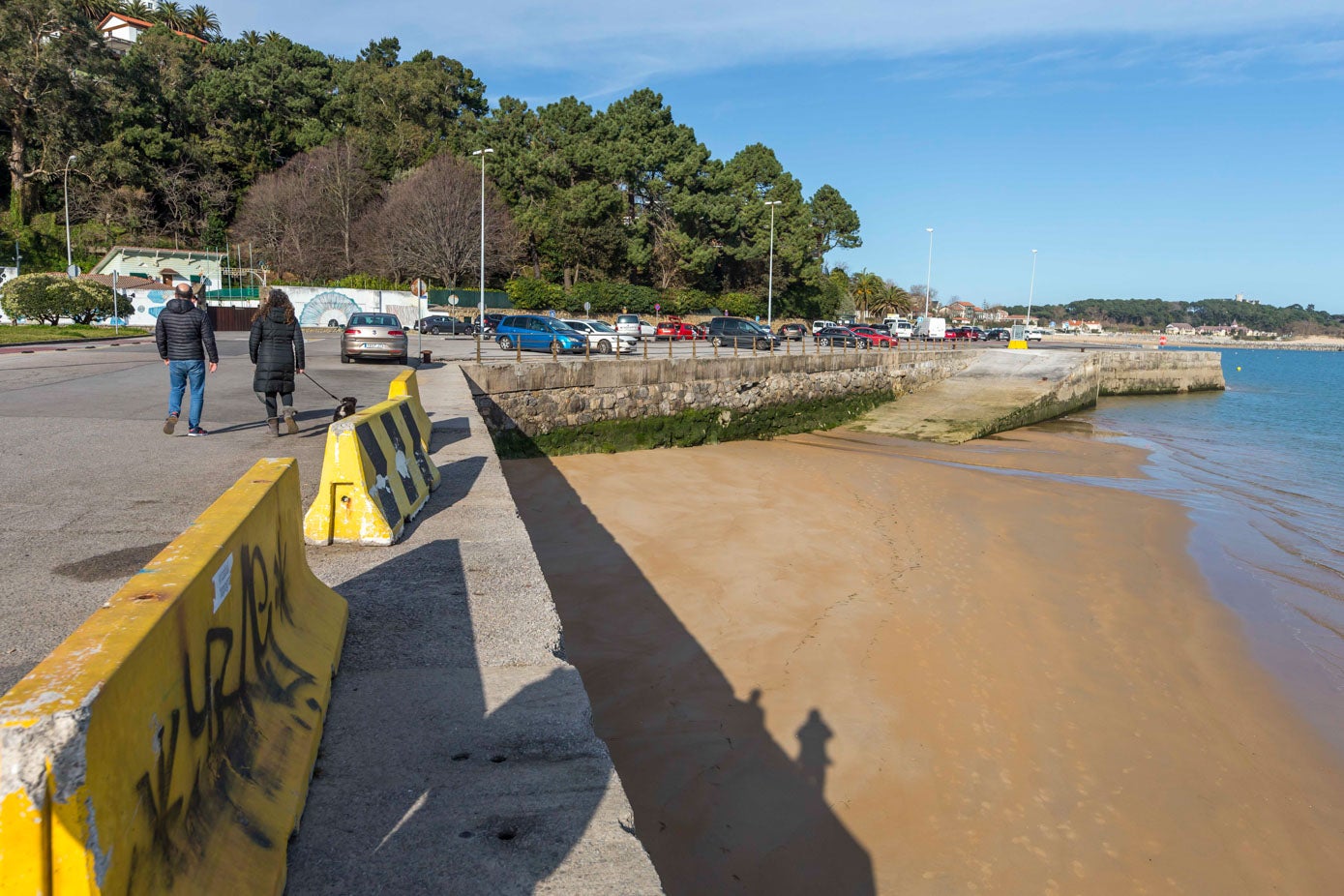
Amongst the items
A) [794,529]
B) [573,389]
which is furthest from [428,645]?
[573,389]

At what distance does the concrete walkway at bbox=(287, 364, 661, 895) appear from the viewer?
2.64m

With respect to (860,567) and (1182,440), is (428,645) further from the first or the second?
(1182,440)

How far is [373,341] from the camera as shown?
20.8 meters

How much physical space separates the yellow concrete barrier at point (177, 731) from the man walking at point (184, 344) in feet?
21.6

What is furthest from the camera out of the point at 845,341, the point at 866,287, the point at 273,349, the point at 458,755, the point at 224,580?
the point at 866,287

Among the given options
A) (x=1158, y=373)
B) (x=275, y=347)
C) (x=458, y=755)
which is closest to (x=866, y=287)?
(x=1158, y=373)

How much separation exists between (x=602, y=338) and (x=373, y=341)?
14964 millimetres

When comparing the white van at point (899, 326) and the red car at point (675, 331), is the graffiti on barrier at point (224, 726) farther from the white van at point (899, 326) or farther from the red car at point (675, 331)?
the white van at point (899, 326)

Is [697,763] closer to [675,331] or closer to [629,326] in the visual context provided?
[629,326]

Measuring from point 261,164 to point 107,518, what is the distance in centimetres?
6725

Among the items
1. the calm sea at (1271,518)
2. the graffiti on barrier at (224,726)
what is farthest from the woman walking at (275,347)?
the calm sea at (1271,518)

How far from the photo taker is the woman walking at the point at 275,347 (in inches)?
379

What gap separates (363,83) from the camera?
213 ft

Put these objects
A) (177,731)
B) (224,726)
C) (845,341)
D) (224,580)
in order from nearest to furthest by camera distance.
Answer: (177,731)
(224,726)
(224,580)
(845,341)
